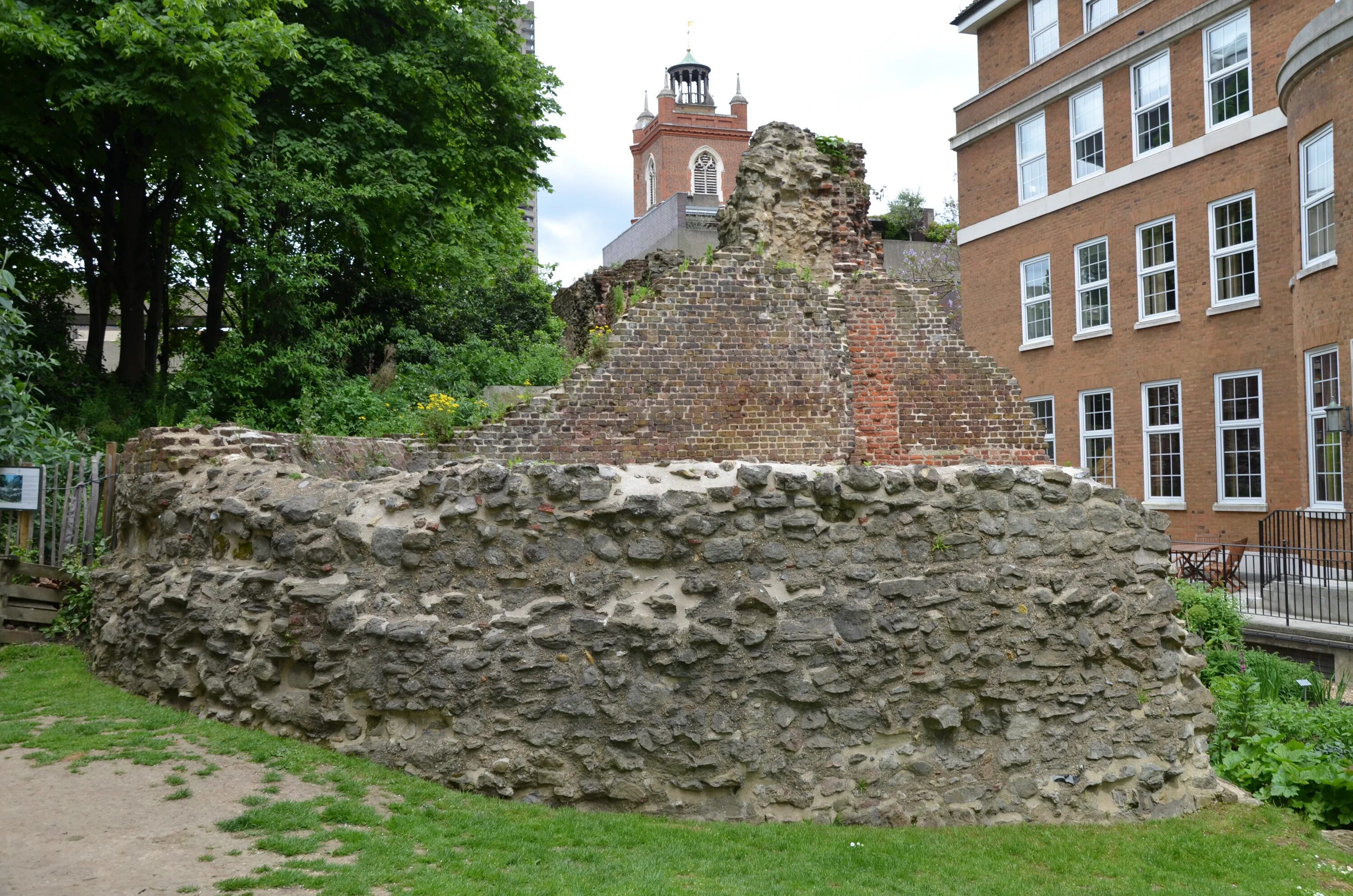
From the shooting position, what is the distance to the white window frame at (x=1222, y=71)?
1936 cm

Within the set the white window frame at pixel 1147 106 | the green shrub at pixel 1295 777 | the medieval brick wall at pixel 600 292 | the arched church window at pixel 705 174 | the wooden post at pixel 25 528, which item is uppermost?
the arched church window at pixel 705 174

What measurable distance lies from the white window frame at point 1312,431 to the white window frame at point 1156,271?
4.00 m

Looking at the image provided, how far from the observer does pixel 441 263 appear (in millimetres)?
20312

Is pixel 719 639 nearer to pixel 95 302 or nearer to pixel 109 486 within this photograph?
pixel 109 486

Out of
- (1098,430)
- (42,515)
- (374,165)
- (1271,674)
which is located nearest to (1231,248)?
(1098,430)

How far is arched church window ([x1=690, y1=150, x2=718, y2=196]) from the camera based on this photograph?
66500mm

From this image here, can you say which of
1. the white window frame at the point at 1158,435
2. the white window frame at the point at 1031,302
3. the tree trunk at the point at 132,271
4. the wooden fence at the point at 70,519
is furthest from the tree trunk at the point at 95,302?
the white window frame at the point at 1158,435

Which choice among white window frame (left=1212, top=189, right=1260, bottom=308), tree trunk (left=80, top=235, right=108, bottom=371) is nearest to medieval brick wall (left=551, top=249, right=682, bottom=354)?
tree trunk (left=80, top=235, right=108, bottom=371)

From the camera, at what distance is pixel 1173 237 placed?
20.9m

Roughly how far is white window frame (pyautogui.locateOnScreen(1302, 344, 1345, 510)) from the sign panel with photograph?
59.8 feet

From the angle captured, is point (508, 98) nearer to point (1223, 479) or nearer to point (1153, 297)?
point (1153, 297)

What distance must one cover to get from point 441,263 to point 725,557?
50.5ft

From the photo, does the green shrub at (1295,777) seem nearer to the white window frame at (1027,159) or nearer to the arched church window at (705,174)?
the white window frame at (1027,159)

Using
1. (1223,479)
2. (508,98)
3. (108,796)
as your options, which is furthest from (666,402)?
(1223,479)
